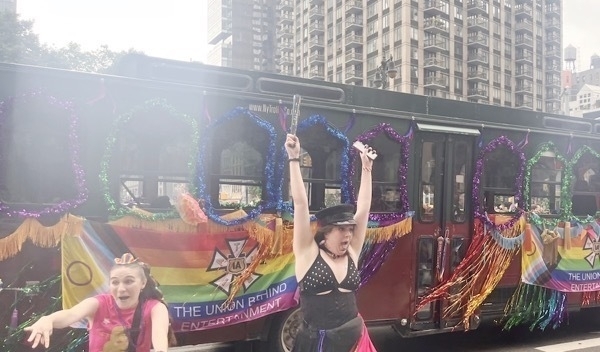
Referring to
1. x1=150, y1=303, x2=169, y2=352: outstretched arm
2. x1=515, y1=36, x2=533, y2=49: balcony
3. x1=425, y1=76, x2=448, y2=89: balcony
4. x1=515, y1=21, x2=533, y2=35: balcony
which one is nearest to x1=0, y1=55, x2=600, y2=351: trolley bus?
x1=150, y1=303, x2=169, y2=352: outstretched arm

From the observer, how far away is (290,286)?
5230 millimetres

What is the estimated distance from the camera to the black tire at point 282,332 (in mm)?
5258

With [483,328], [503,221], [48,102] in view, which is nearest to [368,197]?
[48,102]

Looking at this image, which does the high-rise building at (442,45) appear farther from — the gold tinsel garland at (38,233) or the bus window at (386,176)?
the gold tinsel garland at (38,233)

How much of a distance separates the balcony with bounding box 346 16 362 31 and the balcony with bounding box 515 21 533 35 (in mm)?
23522

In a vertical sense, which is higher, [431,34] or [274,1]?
[274,1]

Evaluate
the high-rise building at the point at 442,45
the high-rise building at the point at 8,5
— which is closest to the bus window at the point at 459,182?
the high-rise building at the point at 8,5

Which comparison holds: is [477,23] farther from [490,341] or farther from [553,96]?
[490,341]

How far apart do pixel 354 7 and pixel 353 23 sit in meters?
2.36

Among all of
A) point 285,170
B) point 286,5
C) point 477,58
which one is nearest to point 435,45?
point 477,58

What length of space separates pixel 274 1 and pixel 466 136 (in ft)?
278

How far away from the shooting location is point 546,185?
6.91 metres

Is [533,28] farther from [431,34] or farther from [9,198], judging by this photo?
[9,198]

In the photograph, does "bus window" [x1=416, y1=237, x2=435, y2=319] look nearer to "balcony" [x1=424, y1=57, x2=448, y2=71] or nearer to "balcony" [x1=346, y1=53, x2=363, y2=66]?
"balcony" [x1=424, y1=57, x2=448, y2=71]
